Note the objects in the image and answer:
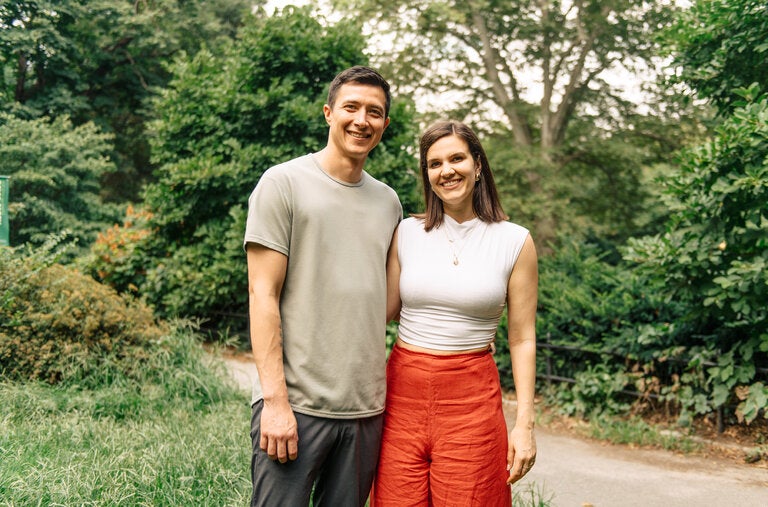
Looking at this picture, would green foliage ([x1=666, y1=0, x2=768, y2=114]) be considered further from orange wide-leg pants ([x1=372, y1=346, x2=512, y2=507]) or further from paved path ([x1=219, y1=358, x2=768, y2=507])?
orange wide-leg pants ([x1=372, y1=346, x2=512, y2=507])

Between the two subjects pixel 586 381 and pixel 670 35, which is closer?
pixel 670 35

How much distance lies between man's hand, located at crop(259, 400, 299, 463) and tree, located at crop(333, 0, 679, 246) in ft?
33.2

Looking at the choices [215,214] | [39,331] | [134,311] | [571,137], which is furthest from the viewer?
[571,137]

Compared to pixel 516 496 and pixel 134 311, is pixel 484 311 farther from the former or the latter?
pixel 134 311

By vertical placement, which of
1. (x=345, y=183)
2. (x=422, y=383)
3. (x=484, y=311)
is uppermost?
(x=345, y=183)

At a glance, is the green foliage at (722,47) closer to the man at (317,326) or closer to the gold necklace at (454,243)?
the gold necklace at (454,243)

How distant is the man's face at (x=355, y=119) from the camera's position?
7.48ft

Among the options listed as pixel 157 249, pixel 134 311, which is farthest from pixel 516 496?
pixel 157 249

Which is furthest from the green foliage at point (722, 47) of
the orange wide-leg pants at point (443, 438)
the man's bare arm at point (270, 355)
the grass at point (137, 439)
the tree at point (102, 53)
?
the tree at point (102, 53)

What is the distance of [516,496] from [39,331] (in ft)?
14.0

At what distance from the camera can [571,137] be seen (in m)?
14.9

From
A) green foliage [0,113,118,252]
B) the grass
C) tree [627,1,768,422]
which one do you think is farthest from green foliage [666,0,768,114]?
green foliage [0,113,118,252]

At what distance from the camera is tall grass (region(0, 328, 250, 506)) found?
329 centimetres

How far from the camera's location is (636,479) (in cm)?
466
